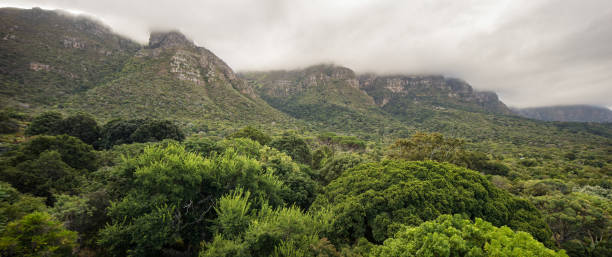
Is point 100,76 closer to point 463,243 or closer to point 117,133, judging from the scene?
point 117,133

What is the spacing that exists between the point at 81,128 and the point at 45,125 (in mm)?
3881

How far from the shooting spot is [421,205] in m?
12.3

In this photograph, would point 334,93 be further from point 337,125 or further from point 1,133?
point 1,133

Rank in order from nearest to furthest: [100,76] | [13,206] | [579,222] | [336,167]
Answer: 1. [13,206]
2. [579,222]
3. [336,167]
4. [100,76]

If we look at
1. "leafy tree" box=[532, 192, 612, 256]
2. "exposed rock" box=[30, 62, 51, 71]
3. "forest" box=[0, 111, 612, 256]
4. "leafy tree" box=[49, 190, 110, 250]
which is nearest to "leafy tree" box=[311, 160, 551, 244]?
"forest" box=[0, 111, 612, 256]

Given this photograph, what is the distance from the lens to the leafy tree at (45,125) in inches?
1185

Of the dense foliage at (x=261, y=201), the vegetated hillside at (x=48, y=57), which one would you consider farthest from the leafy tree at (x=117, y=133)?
the vegetated hillside at (x=48, y=57)

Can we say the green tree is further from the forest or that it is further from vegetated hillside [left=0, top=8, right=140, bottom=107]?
vegetated hillside [left=0, top=8, right=140, bottom=107]

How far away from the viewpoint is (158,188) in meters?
13.1

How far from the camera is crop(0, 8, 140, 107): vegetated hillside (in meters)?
66.6

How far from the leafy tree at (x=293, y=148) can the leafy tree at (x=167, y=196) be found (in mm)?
18642

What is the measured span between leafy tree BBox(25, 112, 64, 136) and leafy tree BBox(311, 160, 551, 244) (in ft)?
145

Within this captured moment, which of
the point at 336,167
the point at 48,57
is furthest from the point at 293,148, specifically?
the point at 48,57

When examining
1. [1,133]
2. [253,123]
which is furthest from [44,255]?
[253,123]
